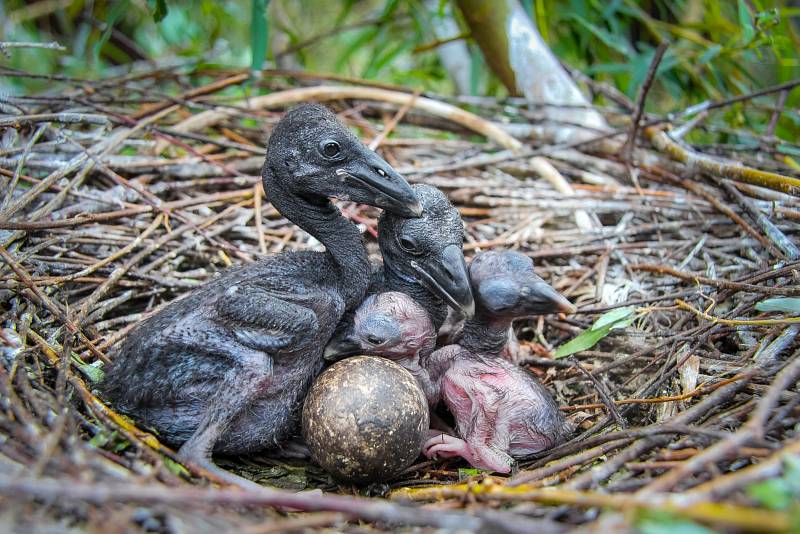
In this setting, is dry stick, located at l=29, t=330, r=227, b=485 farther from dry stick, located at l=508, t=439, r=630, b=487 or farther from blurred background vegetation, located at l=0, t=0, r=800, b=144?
blurred background vegetation, located at l=0, t=0, r=800, b=144

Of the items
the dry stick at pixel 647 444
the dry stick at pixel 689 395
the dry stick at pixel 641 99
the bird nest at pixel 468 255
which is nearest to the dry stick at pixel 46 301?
the bird nest at pixel 468 255

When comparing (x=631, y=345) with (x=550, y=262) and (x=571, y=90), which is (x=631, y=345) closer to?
(x=550, y=262)

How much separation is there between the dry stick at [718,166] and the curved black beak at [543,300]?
3.32 feet

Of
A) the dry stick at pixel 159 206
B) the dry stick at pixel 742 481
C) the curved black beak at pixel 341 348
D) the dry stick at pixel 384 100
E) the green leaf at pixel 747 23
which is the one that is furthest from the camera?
the dry stick at pixel 384 100

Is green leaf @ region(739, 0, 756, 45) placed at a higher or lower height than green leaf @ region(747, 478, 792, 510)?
higher

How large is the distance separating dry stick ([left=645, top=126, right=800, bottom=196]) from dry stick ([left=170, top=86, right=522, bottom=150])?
71 centimetres

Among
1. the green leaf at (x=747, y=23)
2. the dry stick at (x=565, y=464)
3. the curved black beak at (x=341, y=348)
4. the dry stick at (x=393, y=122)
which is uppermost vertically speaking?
the green leaf at (x=747, y=23)

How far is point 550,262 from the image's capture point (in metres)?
2.97

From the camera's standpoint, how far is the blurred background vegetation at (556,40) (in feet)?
12.2

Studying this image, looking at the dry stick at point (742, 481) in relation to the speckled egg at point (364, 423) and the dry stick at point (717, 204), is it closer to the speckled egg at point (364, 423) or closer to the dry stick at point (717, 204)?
the speckled egg at point (364, 423)

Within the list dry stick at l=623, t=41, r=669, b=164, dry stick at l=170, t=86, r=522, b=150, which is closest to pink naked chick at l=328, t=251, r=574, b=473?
dry stick at l=623, t=41, r=669, b=164

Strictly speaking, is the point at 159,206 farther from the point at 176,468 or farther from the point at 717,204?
the point at 717,204

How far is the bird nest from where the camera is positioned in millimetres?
1215

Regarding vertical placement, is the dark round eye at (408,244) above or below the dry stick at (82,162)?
below
